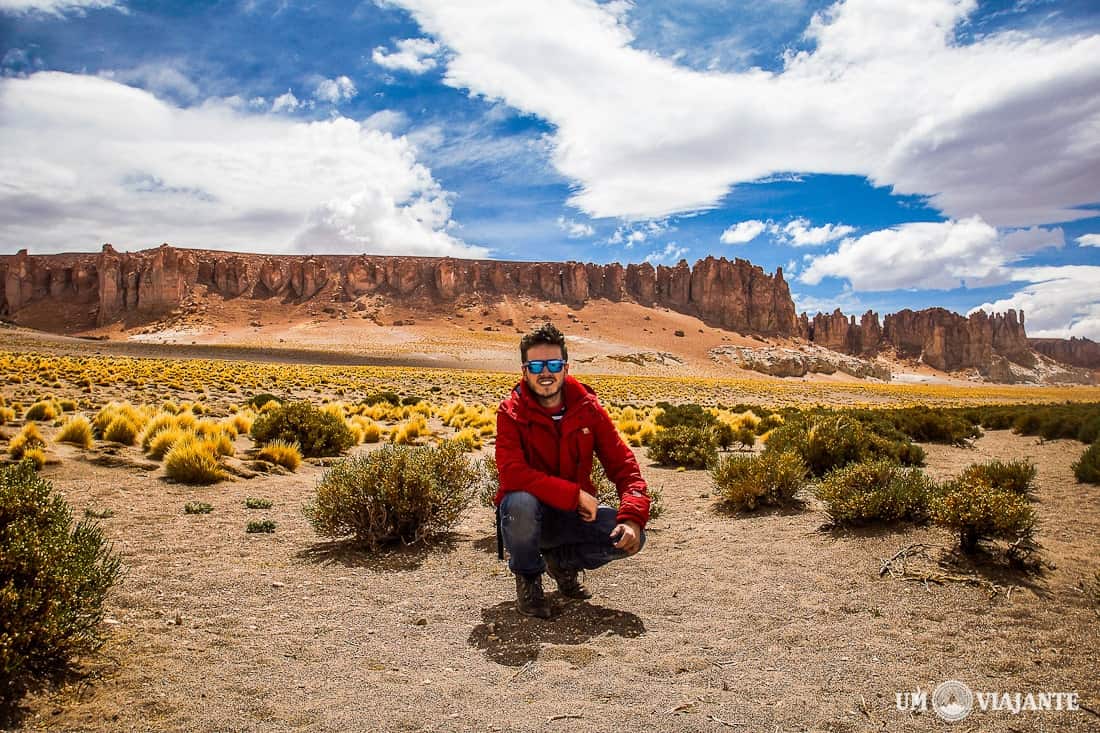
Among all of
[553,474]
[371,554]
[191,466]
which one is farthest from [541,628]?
[191,466]

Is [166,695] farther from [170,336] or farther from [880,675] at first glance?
[170,336]

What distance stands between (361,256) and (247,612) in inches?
5839

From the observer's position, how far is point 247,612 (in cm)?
475

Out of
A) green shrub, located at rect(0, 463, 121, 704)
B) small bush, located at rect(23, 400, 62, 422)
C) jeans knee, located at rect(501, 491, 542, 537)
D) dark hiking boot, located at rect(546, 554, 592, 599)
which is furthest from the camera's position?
small bush, located at rect(23, 400, 62, 422)

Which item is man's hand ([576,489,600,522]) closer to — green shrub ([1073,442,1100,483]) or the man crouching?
the man crouching

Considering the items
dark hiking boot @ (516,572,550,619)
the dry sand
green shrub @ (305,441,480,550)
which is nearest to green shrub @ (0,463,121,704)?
the dry sand

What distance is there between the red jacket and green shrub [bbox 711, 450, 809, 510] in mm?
4236

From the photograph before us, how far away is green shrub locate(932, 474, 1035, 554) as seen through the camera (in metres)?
5.27

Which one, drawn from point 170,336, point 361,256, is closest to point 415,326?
point 361,256

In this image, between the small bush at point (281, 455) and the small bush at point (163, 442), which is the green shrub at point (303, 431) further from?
the small bush at point (163, 442)

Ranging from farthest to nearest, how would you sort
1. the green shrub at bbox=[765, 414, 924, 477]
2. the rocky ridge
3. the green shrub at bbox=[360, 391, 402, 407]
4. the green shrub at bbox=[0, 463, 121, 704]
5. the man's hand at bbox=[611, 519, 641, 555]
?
1. the rocky ridge
2. the green shrub at bbox=[360, 391, 402, 407]
3. the green shrub at bbox=[765, 414, 924, 477]
4. the man's hand at bbox=[611, 519, 641, 555]
5. the green shrub at bbox=[0, 463, 121, 704]

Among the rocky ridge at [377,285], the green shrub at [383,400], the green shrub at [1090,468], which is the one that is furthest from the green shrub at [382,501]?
the rocky ridge at [377,285]

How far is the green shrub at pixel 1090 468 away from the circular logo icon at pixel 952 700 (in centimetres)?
775

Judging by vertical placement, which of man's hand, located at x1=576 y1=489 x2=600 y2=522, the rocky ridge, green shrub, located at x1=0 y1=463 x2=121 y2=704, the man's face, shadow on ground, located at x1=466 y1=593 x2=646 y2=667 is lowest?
shadow on ground, located at x1=466 y1=593 x2=646 y2=667
